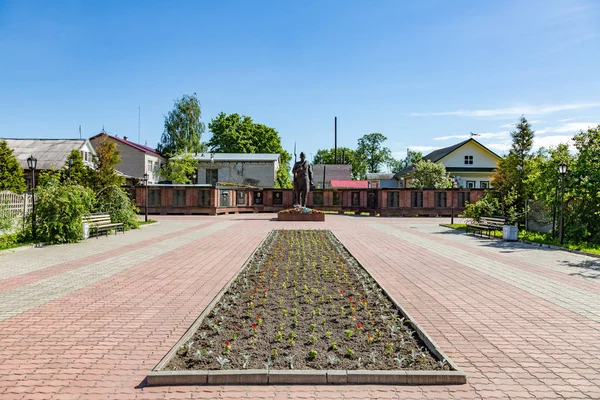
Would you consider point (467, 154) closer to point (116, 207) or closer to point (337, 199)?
point (337, 199)

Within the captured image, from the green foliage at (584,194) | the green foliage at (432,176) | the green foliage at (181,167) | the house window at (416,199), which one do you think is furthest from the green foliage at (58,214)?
the green foliage at (432,176)

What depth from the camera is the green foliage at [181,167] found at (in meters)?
53.4

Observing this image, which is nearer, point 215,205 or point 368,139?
point 215,205

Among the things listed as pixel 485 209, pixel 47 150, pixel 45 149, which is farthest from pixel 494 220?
pixel 45 149

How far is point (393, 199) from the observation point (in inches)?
1441

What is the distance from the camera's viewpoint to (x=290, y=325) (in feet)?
18.6

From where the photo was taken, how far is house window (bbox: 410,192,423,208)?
36.6 metres

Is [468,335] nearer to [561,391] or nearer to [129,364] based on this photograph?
[561,391]

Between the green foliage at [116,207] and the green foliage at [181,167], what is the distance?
33.3m

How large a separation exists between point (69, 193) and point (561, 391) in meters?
15.3

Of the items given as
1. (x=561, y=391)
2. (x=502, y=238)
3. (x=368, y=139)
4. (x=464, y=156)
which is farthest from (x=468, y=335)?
(x=368, y=139)

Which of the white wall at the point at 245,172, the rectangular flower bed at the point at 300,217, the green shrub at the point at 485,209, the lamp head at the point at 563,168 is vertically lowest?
the rectangular flower bed at the point at 300,217

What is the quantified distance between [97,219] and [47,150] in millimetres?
30933

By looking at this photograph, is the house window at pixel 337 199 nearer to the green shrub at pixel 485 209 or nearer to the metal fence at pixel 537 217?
the green shrub at pixel 485 209
